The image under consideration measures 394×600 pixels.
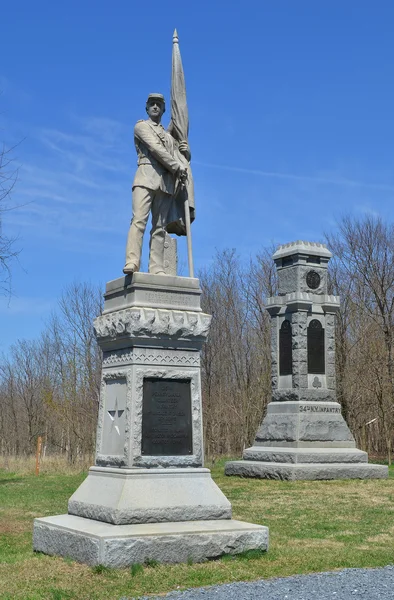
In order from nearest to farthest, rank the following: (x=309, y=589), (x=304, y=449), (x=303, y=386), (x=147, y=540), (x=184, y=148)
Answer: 1. (x=309, y=589)
2. (x=147, y=540)
3. (x=184, y=148)
4. (x=304, y=449)
5. (x=303, y=386)

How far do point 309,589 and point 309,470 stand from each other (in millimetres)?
9680

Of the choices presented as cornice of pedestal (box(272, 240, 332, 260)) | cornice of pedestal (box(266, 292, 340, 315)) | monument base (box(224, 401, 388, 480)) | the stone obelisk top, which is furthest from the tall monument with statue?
cornice of pedestal (box(272, 240, 332, 260))

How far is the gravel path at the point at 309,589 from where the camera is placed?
18.5ft

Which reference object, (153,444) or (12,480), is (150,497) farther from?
(12,480)

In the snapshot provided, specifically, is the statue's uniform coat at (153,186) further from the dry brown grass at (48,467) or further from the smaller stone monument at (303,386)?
the dry brown grass at (48,467)

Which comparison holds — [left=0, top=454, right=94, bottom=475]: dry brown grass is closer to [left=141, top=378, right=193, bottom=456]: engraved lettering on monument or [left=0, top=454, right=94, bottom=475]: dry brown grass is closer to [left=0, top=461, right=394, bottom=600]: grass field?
[left=0, top=461, right=394, bottom=600]: grass field

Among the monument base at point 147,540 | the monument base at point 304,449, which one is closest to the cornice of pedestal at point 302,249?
the monument base at point 304,449

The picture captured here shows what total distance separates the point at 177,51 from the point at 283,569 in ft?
18.3

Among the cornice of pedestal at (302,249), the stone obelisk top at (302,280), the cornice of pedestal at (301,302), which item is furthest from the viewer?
the cornice of pedestal at (302,249)

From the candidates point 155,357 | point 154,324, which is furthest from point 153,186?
point 155,357

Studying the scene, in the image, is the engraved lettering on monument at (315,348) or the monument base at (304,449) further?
the engraved lettering on monument at (315,348)

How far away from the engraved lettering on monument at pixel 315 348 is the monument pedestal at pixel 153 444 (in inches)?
379

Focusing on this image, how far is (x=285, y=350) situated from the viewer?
17484 mm

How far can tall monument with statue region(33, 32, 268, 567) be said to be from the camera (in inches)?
276
